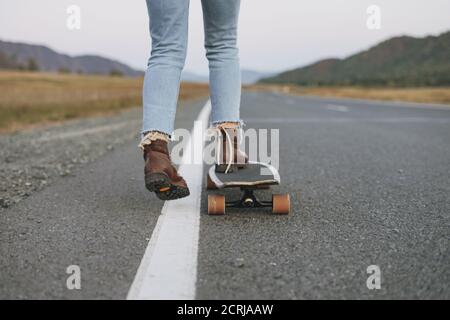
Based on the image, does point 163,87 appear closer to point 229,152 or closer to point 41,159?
point 229,152

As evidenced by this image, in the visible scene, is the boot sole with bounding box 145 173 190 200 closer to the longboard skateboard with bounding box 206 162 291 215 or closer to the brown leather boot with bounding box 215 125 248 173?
the longboard skateboard with bounding box 206 162 291 215

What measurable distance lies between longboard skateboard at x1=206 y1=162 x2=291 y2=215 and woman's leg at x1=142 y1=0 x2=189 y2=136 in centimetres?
35

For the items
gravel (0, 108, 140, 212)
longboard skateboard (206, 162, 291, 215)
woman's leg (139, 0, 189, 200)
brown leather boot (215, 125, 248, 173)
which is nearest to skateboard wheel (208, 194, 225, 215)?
longboard skateboard (206, 162, 291, 215)

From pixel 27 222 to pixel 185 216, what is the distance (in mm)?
678

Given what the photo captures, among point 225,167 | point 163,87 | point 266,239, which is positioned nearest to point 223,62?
point 163,87

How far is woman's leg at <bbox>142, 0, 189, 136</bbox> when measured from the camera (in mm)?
2418

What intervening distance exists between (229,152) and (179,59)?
517mm

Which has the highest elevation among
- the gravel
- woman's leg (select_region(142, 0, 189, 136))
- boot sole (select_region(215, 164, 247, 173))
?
woman's leg (select_region(142, 0, 189, 136))

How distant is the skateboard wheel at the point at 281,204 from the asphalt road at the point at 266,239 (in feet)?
0.14

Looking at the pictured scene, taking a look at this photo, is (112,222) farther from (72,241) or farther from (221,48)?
(221,48)

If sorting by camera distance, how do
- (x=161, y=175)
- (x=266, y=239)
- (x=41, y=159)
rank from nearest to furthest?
(x=266, y=239)
(x=161, y=175)
(x=41, y=159)

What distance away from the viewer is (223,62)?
2654 mm

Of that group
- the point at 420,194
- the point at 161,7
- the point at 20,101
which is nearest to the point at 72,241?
the point at 161,7
